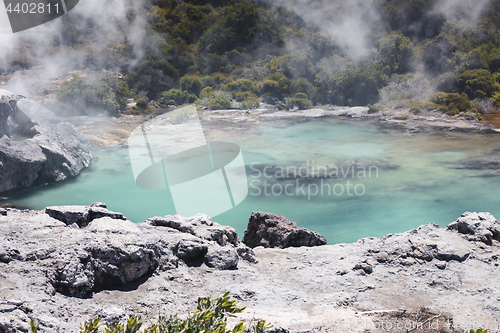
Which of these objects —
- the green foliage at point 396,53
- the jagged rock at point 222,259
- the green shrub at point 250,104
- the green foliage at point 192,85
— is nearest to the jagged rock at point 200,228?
the jagged rock at point 222,259

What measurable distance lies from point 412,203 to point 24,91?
891 inches

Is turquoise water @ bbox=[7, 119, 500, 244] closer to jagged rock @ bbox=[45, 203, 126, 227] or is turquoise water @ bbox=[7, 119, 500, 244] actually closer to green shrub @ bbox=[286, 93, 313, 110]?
jagged rock @ bbox=[45, 203, 126, 227]

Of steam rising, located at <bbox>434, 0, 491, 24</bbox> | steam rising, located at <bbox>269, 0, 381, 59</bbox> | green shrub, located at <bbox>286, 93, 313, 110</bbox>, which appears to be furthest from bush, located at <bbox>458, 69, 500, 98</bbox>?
green shrub, located at <bbox>286, 93, 313, 110</bbox>

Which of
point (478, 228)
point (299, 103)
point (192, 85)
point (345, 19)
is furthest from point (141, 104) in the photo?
point (478, 228)

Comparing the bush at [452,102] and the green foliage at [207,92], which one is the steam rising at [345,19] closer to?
the bush at [452,102]

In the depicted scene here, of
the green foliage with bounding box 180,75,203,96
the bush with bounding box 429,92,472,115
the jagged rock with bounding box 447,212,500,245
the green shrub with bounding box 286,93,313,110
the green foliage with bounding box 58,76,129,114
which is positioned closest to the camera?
the jagged rock with bounding box 447,212,500,245

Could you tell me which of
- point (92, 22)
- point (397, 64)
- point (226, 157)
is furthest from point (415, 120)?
point (92, 22)

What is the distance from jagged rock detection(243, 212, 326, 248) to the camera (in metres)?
7.80

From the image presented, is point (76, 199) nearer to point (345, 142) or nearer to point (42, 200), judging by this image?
point (42, 200)

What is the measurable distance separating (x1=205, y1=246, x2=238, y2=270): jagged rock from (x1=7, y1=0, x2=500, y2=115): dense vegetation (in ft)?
71.4

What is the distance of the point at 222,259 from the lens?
584 centimetres

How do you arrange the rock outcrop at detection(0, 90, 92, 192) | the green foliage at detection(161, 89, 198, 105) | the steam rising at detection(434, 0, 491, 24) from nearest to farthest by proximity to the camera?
the rock outcrop at detection(0, 90, 92, 192)
the green foliage at detection(161, 89, 198, 105)
the steam rising at detection(434, 0, 491, 24)

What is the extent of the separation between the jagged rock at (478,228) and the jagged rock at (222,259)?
3.47m

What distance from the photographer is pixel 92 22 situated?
129 feet
